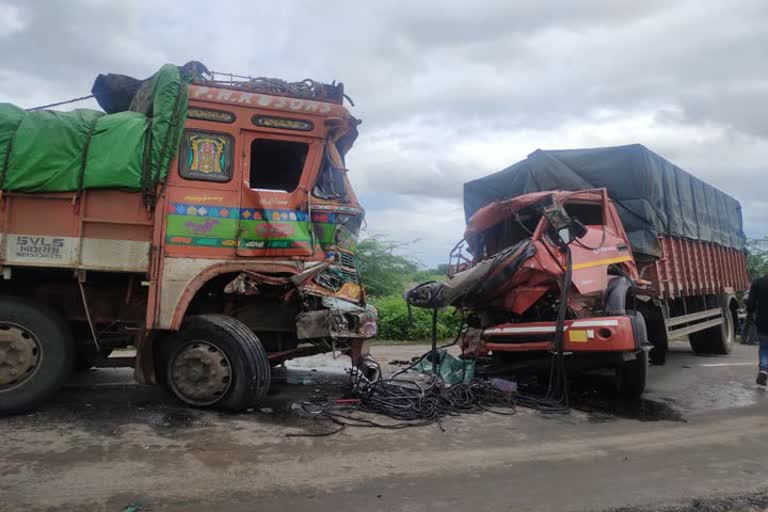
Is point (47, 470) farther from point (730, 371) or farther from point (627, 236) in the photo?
point (730, 371)

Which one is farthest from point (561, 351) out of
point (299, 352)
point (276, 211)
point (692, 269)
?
point (692, 269)

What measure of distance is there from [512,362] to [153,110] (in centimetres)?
456

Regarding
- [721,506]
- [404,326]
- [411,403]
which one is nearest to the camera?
[721,506]

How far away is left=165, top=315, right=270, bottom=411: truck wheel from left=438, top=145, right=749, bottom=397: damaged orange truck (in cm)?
196

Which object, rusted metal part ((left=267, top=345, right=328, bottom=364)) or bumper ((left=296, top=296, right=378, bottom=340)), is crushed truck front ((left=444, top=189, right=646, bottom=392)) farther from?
rusted metal part ((left=267, top=345, right=328, bottom=364))

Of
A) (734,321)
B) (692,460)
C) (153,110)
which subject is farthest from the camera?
(734,321)

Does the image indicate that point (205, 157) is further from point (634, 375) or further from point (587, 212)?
point (634, 375)

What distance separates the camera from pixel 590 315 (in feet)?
18.8

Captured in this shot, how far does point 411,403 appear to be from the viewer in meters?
5.27

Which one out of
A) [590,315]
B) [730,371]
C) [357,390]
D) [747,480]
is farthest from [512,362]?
[730,371]

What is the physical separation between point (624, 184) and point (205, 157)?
5.50m

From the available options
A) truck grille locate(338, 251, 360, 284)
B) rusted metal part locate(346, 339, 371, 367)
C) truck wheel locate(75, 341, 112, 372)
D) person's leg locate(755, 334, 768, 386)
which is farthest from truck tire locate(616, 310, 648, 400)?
truck wheel locate(75, 341, 112, 372)

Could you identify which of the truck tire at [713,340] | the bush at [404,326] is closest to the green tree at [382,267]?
the bush at [404,326]

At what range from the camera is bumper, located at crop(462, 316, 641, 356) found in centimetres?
516
